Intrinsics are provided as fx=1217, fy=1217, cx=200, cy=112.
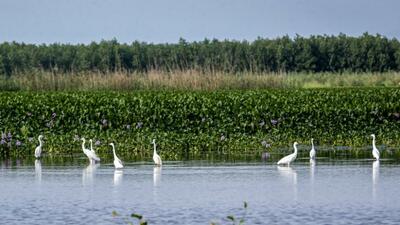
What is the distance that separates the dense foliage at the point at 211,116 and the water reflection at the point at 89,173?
6894 mm

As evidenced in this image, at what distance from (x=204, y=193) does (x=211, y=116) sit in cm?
1587

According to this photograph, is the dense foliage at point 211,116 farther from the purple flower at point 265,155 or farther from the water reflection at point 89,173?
the water reflection at point 89,173

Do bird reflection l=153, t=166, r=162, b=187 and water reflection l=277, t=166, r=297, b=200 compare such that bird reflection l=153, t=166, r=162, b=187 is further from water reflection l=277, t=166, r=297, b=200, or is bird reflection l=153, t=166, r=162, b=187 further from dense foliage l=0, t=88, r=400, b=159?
dense foliage l=0, t=88, r=400, b=159

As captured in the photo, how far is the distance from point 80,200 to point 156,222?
12.3 ft

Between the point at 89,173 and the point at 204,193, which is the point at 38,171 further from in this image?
the point at 204,193

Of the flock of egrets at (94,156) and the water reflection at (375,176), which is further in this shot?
the flock of egrets at (94,156)

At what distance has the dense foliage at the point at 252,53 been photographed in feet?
256

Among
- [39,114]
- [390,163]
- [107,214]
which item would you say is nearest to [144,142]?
[39,114]

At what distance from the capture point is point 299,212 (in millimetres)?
20625

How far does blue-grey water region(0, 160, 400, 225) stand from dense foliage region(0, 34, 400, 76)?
4728 cm

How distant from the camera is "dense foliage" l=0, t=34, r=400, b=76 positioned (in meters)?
78.1

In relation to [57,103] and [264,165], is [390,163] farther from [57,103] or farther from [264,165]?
[57,103]

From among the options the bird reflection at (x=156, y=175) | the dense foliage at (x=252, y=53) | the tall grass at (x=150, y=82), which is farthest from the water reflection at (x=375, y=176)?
the dense foliage at (x=252, y=53)

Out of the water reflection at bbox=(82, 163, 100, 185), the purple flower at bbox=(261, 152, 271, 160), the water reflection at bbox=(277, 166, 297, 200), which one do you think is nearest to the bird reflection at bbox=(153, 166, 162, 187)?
the water reflection at bbox=(82, 163, 100, 185)
